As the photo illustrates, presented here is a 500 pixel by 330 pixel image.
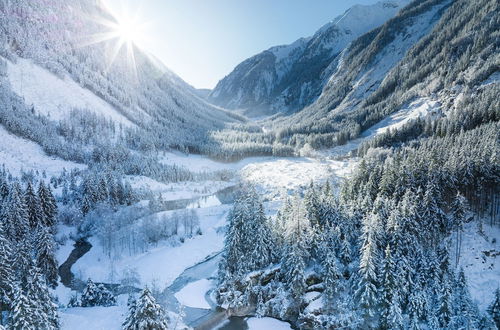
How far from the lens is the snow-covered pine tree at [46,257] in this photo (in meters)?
61.7

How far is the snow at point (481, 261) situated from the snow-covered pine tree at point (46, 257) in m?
75.7

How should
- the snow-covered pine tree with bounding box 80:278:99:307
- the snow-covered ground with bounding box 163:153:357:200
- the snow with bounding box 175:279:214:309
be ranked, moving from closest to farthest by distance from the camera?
the snow-covered pine tree with bounding box 80:278:99:307
the snow with bounding box 175:279:214:309
the snow-covered ground with bounding box 163:153:357:200

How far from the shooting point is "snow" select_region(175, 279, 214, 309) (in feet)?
202

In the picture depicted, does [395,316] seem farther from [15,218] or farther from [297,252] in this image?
[15,218]

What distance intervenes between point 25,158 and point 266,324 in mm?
133159

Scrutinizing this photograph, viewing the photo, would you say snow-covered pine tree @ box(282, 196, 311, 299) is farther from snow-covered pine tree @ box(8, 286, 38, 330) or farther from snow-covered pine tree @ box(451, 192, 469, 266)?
snow-covered pine tree @ box(8, 286, 38, 330)

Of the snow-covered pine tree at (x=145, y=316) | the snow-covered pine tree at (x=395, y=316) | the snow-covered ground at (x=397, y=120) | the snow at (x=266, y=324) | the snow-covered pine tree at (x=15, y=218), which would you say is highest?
the snow-covered ground at (x=397, y=120)

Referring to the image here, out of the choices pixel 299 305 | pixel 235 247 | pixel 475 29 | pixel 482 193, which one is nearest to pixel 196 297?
pixel 235 247

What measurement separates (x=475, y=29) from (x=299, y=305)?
20680 cm

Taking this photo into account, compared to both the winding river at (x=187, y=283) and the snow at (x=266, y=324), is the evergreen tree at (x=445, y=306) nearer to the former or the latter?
the snow at (x=266, y=324)

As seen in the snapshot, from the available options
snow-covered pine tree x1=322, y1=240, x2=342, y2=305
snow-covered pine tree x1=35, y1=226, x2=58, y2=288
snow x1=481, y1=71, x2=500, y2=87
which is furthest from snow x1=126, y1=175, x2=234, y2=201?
snow x1=481, y1=71, x2=500, y2=87

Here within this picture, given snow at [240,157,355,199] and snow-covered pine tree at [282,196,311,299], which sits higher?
snow at [240,157,355,199]

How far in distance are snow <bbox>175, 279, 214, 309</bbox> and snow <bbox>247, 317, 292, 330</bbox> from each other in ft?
32.1

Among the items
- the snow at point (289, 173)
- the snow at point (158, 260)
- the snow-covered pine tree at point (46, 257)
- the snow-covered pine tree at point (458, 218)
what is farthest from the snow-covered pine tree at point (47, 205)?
the snow-covered pine tree at point (458, 218)
